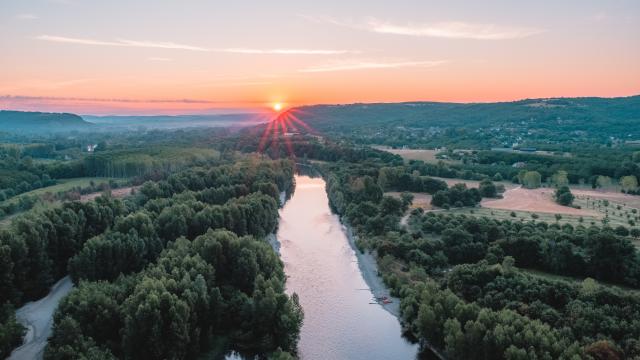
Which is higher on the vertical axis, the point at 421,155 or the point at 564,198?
the point at 421,155

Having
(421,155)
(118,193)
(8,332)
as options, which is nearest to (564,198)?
(421,155)

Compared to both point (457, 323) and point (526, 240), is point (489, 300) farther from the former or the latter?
point (526, 240)

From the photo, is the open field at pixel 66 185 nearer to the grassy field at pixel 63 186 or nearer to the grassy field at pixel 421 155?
the grassy field at pixel 63 186

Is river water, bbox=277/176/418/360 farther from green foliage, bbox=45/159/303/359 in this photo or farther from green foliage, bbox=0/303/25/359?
green foliage, bbox=0/303/25/359

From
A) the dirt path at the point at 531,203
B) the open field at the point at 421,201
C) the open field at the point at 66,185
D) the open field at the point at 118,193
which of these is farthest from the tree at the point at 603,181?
the open field at the point at 66,185

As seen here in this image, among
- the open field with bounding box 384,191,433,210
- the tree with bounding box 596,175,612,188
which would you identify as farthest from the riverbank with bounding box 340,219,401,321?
the tree with bounding box 596,175,612,188

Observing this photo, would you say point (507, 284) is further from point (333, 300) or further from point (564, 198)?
point (564, 198)

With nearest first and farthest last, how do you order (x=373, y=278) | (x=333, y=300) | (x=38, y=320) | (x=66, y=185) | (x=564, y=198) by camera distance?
(x=38, y=320) → (x=333, y=300) → (x=373, y=278) → (x=564, y=198) → (x=66, y=185)
